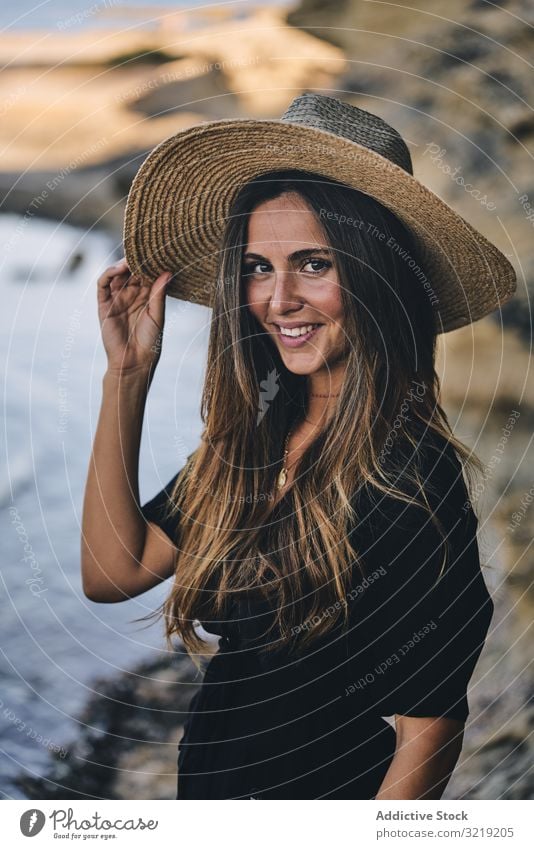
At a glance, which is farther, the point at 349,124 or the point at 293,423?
the point at 293,423

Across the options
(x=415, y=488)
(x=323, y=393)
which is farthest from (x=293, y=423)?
(x=415, y=488)

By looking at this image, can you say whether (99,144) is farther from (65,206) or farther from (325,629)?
(325,629)

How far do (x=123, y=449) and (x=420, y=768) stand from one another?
47cm

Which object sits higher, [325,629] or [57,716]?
[325,629]

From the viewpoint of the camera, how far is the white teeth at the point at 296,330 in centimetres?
95

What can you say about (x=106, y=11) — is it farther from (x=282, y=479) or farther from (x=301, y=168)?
(x=282, y=479)

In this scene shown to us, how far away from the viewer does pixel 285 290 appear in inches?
36.8

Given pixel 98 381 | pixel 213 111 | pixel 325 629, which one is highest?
pixel 213 111

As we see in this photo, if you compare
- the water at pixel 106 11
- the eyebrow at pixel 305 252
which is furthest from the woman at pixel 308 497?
the water at pixel 106 11

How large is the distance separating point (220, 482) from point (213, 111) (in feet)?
1.40

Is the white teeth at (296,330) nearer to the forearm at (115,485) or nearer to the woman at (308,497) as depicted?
the woman at (308,497)

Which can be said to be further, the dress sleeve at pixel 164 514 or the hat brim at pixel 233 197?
the dress sleeve at pixel 164 514

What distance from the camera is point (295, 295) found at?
94cm
